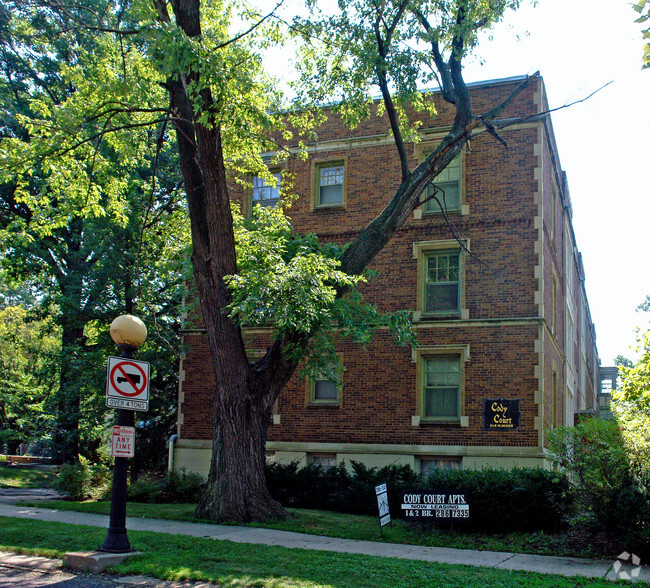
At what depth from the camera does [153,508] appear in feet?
48.2

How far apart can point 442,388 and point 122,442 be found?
11362mm

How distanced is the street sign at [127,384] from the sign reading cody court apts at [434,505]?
5010 millimetres

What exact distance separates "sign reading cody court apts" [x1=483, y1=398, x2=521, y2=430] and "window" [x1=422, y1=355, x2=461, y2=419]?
3.00 ft

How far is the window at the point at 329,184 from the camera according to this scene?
2088cm

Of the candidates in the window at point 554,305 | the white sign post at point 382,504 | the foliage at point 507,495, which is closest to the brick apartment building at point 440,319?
the window at point 554,305

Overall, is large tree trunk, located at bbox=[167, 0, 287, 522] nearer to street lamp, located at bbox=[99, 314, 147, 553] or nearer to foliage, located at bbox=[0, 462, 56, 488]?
street lamp, located at bbox=[99, 314, 147, 553]

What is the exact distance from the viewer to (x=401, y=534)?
39.7 feet

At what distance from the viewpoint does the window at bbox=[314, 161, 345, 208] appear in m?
20.9

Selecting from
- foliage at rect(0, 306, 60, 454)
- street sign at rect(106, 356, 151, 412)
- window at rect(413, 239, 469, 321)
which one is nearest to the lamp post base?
street sign at rect(106, 356, 151, 412)

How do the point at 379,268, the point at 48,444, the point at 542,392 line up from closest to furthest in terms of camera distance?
the point at 542,392
the point at 379,268
the point at 48,444

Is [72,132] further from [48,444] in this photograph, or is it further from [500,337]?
[48,444]

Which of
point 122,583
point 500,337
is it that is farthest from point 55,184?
point 500,337

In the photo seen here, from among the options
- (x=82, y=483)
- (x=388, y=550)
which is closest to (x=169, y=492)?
(x=82, y=483)

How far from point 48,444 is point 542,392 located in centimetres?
1893
